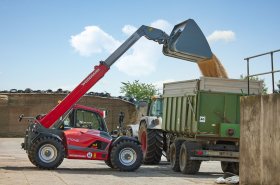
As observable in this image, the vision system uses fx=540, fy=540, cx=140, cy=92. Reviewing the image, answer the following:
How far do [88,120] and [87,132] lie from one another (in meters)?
0.58

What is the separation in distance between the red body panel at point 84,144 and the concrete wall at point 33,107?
1392 inches

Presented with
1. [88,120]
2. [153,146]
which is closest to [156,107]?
[153,146]

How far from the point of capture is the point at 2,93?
5328cm

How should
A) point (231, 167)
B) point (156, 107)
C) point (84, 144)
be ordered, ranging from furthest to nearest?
1. point (156, 107)
2. point (231, 167)
3. point (84, 144)

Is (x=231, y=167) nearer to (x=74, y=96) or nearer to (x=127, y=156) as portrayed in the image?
(x=127, y=156)

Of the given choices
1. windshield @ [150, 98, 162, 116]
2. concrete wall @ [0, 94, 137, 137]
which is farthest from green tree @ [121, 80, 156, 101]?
windshield @ [150, 98, 162, 116]

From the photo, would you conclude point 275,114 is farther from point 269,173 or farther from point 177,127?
point 177,127

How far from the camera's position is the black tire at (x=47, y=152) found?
15922 millimetres

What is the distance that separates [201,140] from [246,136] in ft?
11.1

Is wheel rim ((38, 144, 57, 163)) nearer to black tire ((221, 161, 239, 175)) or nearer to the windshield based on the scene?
black tire ((221, 161, 239, 175))

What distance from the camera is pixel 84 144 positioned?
16406mm

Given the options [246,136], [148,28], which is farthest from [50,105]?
[246,136]

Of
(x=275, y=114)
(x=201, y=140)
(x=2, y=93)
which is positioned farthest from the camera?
(x=2, y=93)

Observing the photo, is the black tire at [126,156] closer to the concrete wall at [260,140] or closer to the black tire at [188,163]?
the black tire at [188,163]
